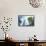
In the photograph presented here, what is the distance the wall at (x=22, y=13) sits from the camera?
5.56 m

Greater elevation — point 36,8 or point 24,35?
point 36,8

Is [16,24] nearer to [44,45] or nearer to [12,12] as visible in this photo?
[12,12]

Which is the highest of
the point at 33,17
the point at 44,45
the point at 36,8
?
the point at 36,8

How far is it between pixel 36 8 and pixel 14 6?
873 millimetres

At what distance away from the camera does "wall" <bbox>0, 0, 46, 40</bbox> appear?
556cm

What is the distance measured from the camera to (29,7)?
5609mm

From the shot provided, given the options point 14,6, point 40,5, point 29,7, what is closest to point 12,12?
point 14,6

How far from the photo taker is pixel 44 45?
14.4 feet

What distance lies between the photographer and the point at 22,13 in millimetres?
5605

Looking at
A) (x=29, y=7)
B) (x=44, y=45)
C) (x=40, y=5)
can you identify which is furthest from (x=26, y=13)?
(x=44, y=45)

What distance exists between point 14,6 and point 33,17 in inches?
34.1

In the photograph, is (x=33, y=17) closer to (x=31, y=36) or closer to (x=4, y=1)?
(x=31, y=36)

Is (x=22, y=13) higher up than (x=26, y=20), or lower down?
higher up

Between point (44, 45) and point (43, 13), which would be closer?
point (44, 45)
